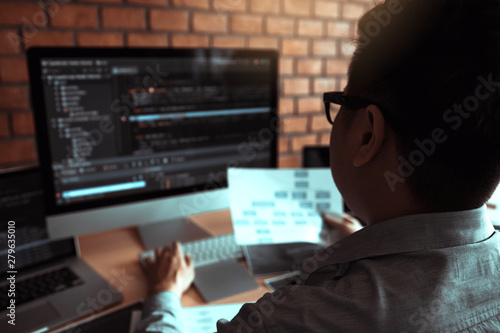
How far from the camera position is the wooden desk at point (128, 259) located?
935mm

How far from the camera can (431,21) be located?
494 millimetres

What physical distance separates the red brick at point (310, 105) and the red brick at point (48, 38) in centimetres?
109

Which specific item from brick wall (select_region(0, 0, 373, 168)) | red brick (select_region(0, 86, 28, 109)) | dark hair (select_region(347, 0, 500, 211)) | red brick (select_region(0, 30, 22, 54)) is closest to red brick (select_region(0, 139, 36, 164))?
brick wall (select_region(0, 0, 373, 168))

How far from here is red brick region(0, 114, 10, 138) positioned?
134 centimetres

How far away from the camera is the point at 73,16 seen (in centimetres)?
138

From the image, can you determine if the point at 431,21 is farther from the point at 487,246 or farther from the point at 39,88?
the point at 39,88

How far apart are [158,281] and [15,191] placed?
0.43 metres

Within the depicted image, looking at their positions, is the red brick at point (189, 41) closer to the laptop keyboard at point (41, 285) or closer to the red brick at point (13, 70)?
the red brick at point (13, 70)

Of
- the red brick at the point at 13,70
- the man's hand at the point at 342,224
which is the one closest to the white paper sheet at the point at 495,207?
the man's hand at the point at 342,224

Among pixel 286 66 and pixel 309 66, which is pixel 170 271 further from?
pixel 309 66

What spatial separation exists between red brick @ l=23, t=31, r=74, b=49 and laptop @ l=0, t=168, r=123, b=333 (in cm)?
55

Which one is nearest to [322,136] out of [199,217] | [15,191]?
[199,217]

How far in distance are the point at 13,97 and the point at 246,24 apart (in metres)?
0.97

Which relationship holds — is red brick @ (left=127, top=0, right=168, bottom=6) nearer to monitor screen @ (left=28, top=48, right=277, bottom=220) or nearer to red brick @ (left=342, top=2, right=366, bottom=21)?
monitor screen @ (left=28, top=48, right=277, bottom=220)
